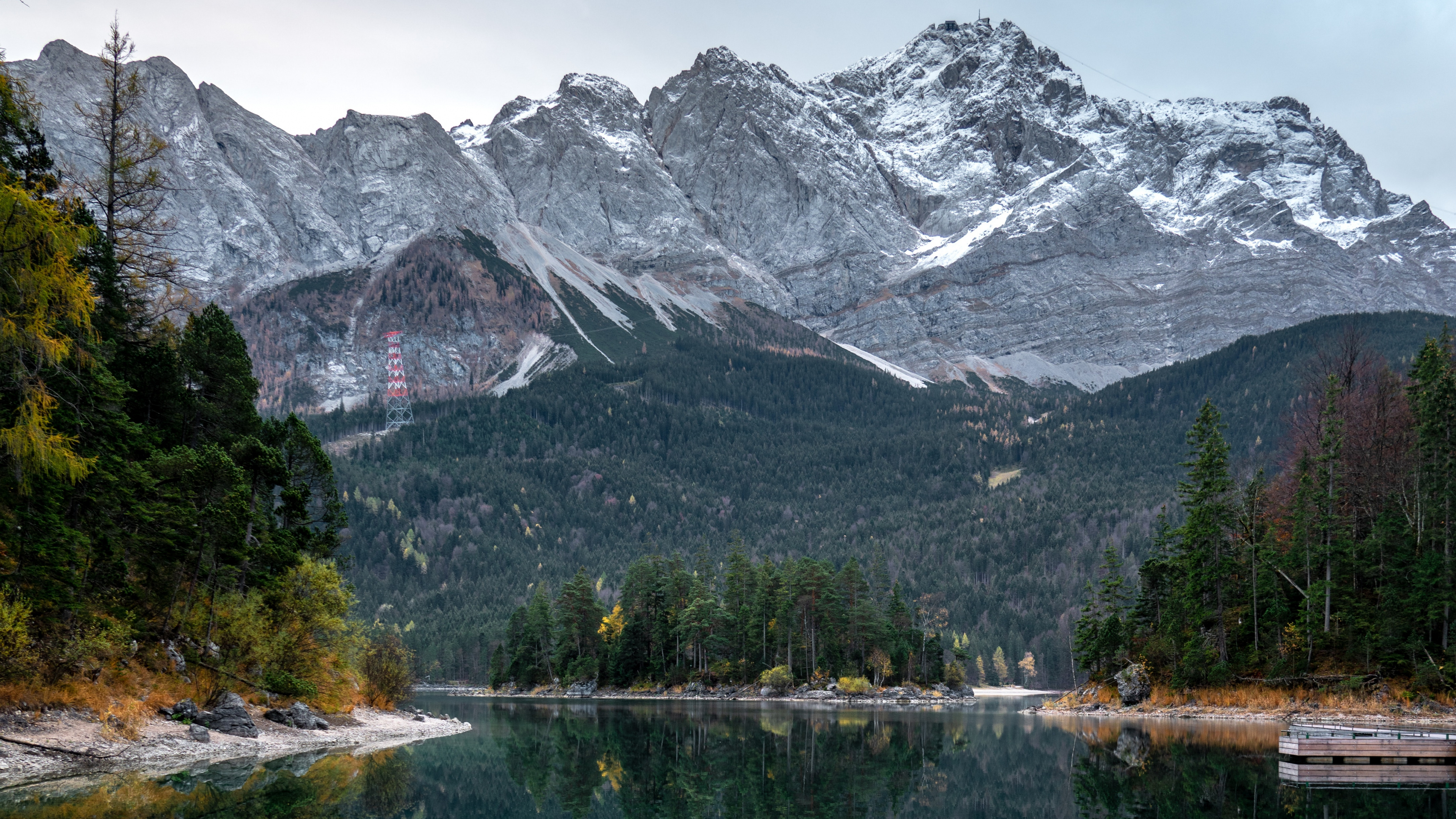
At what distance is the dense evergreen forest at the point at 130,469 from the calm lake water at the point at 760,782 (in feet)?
20.7

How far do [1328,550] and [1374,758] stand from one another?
2539 centimetres

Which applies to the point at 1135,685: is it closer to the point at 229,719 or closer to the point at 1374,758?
the point at 1374,758

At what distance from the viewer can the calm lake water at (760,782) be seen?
85.1 feet

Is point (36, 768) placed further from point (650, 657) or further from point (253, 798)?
point (650, 657)

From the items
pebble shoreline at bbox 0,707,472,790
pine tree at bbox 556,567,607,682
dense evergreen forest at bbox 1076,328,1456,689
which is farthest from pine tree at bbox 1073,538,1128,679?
pine tree at bbox 556,567,607,682

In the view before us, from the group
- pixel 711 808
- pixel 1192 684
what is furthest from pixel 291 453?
pixel 1192 684

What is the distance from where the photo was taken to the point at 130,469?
3416cm

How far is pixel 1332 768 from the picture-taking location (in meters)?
33.3

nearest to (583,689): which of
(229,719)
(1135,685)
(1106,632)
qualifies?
(1106,632)

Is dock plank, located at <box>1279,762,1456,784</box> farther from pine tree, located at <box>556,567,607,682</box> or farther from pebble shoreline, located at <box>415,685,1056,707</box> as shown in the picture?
pine tree, located at <box>556,567,607,682</box>

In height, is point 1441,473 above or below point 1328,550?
above

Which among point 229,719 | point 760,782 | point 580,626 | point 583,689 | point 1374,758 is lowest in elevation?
point 583,689

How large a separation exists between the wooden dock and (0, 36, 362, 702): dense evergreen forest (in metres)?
35.4

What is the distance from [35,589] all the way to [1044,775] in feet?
103
